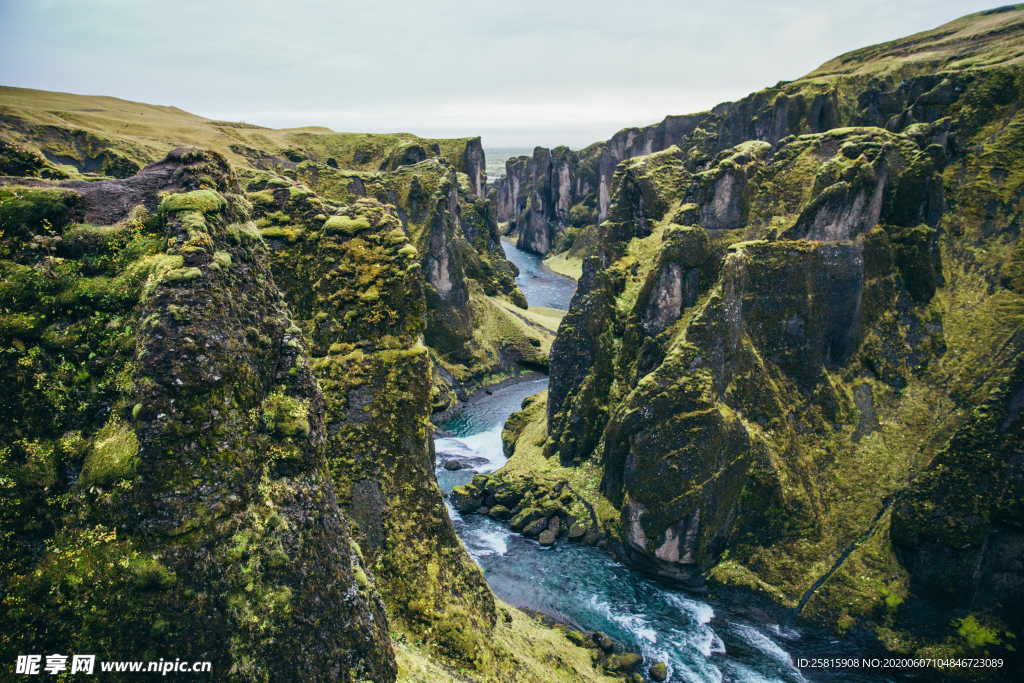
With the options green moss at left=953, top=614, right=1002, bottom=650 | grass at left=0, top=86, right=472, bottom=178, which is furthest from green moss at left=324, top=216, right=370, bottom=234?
grass at left=0, top=86, right=472, bottom=178

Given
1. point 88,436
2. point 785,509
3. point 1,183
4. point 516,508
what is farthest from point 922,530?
point 1,183

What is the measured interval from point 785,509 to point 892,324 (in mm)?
21579

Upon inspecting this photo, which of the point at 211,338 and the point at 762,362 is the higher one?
the point at 211,338

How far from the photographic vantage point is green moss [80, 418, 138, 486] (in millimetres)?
16641

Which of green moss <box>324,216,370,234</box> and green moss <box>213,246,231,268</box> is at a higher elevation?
green moss <box>324,216,370,234</box>

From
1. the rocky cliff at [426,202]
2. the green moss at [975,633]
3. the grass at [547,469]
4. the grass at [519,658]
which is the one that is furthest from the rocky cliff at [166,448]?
the rocky cliff at [426,202]

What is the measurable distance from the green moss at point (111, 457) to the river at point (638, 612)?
38552 mm

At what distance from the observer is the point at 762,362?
52375 mm

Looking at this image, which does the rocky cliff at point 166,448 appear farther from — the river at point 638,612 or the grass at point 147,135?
the grass at point 147,135

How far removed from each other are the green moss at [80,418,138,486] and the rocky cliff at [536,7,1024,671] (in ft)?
136

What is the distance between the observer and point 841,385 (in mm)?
52625

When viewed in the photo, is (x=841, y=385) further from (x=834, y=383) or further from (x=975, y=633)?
(x=975, y=633)

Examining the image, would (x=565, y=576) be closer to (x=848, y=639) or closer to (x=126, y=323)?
(x=848, y=639)

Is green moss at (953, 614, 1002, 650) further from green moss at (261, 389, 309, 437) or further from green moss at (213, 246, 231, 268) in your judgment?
green moss at (213, 246, 231, 268)
